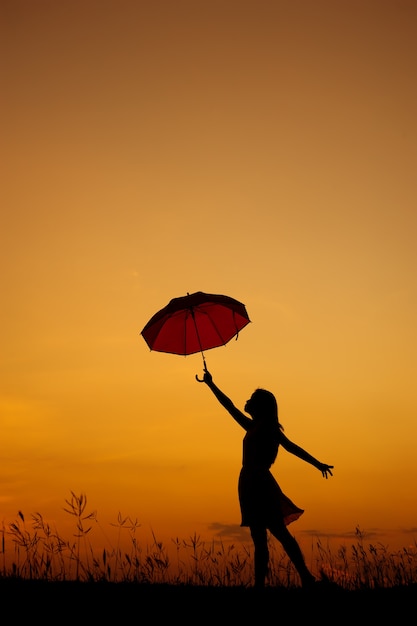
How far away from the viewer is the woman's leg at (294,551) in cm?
721

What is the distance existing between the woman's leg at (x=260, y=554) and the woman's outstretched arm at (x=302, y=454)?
88 cm

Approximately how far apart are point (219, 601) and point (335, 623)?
1.58m

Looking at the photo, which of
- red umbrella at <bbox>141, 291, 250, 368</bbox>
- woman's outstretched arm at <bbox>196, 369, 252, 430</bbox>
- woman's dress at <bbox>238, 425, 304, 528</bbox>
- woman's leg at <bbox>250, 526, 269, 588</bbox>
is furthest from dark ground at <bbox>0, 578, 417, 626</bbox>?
red umbrella at <bbox>141, 291, 250, 368</bbox>

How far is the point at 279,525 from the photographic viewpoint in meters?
7.39

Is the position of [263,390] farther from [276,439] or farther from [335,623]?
[335,623]

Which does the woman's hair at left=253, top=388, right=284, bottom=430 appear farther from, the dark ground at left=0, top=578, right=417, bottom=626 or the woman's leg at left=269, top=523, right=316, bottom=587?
the dark ground at left=0, top=578, right=417, bottom=626

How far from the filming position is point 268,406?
24.3 feet

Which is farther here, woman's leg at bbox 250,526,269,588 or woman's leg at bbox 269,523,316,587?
woman's leg at bbox 250,526,269,588

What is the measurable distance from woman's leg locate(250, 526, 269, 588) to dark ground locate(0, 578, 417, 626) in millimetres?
168

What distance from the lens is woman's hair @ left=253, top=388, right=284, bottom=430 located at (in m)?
7.39

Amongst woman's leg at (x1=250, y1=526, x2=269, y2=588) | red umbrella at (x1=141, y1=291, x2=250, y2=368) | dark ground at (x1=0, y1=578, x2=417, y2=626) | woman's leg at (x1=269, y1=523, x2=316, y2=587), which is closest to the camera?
dark ground at (x1=0, y1=578, x2=417, y2=626)

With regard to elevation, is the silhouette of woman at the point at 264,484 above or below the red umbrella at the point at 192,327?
below

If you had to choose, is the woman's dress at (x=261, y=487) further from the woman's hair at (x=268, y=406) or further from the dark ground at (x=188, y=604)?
the dark ground at (x=188, y=604)

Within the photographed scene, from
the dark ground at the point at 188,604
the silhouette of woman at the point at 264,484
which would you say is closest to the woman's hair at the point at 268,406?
the silhouette of woman at the point at 264,484
